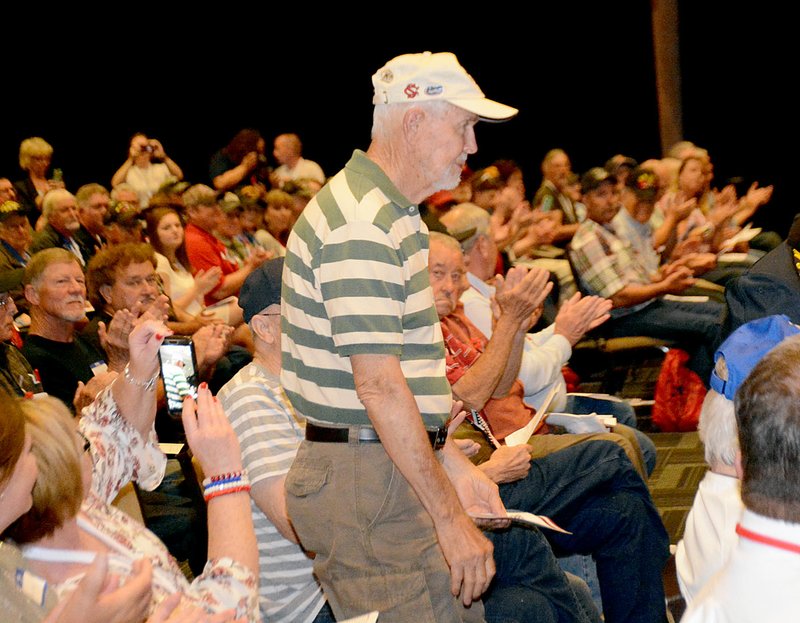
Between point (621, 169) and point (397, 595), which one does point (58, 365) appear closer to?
point (397, 595)

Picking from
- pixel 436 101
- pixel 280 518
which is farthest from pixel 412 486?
pixel 436 101

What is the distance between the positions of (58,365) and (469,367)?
1.54 metres

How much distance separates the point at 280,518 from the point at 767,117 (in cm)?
1045

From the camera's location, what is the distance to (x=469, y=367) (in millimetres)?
3053

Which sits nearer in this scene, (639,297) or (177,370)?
(177,370)

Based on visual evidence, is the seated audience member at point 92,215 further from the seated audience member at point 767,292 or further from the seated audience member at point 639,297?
the seated audience member at point 767,292

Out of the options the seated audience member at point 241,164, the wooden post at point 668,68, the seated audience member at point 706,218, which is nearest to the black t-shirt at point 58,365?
the seated audience member at point 706,218

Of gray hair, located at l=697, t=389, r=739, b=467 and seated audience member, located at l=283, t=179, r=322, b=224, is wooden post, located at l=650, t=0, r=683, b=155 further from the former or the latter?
gray hair, located at l=697, t=389, r=739, b=467

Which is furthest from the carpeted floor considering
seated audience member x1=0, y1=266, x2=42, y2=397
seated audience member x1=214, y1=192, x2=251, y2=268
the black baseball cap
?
seated audience member x1=214, y1=192, x2=251, y2=268

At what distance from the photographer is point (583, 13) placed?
11.8 m

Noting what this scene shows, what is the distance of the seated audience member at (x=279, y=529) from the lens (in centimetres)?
215

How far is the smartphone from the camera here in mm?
1981

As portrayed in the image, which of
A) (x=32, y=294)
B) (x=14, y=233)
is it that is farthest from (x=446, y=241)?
(x=14, y=233)

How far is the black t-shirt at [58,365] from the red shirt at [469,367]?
1340mm
